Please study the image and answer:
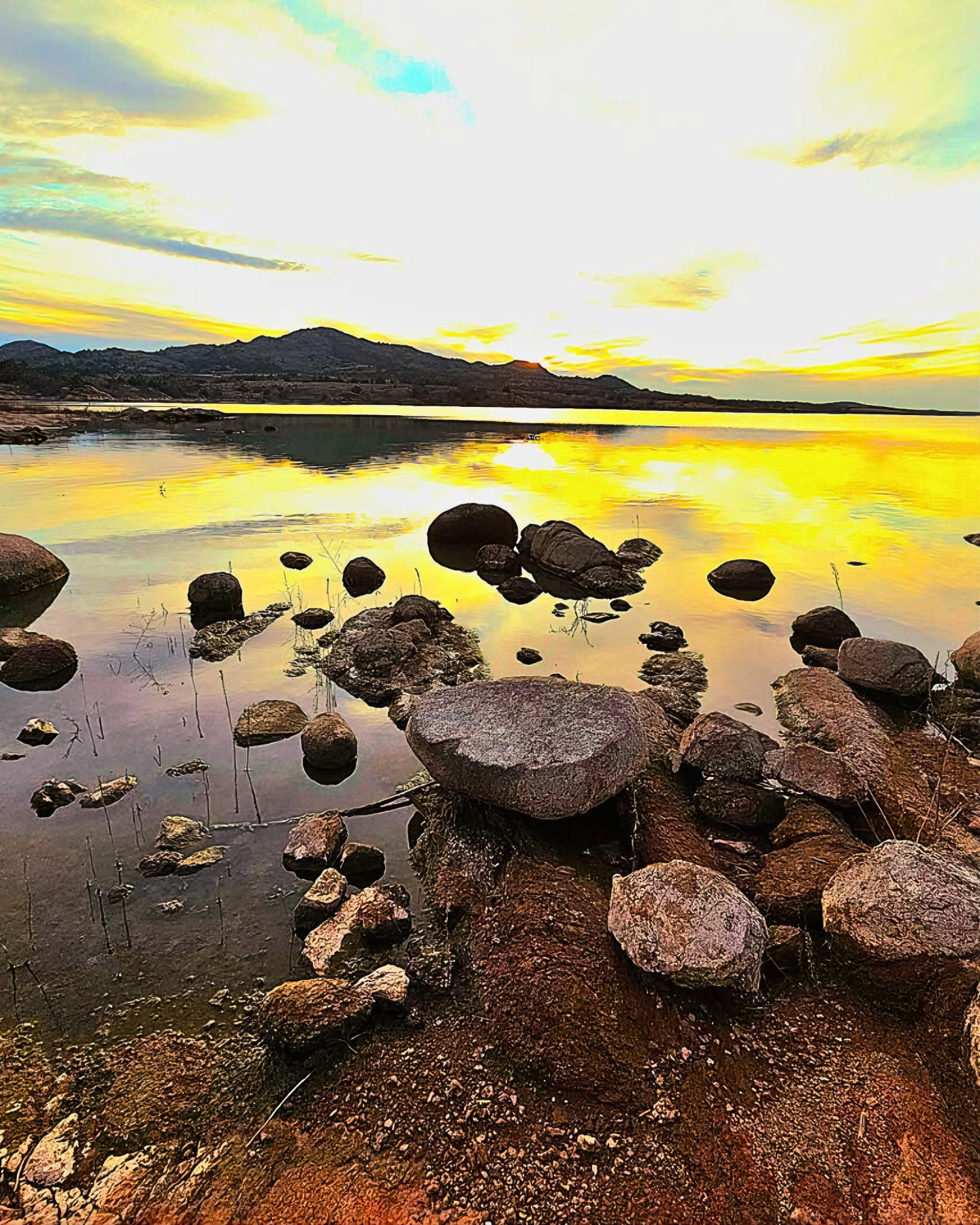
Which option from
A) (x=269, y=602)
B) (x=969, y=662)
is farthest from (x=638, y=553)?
(x=269, y=602)

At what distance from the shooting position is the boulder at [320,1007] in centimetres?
475

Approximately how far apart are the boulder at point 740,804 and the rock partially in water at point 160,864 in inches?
236

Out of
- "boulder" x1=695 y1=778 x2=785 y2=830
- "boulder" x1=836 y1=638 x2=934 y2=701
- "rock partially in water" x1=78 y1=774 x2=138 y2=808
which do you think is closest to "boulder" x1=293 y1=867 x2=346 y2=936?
"rock partially in water" x1=78 y1=774 x2=138 y2=808

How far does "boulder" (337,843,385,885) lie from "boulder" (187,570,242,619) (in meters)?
9.66

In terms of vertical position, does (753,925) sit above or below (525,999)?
above

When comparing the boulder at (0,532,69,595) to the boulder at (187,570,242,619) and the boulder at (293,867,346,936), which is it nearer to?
the boulder at (187,570,242,619)

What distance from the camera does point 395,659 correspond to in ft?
40.1

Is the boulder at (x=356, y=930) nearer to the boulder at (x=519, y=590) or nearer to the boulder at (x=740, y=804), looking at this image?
the boulder at (x=740, y=804)

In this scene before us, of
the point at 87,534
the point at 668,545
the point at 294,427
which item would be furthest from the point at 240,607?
the point at 294,427

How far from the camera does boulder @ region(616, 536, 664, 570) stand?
21211mm

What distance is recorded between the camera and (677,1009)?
4.97 m

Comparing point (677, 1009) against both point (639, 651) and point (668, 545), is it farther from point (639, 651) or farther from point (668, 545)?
point (668, 545)

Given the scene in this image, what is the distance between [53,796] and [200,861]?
246cm

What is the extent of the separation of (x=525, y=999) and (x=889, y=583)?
19233 millimetres
